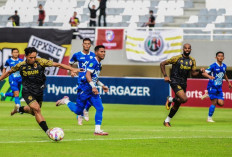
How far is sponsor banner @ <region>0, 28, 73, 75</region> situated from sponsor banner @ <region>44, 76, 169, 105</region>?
11.5ft

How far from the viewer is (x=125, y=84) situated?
96.9 feet

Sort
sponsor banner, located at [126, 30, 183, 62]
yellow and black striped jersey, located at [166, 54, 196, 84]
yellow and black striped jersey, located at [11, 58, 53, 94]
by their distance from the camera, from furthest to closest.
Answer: sponsor banner, located at [126, 30, 183, 62] → yellow and black striped jersey, located at [166, 54, 196, 84] → yellow and black striped jersey, located at [11, 58, 53, 94]

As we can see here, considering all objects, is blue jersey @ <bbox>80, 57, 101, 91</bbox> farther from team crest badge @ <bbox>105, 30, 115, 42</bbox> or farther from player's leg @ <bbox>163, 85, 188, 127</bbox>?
team crest badge @ <bbox>105, 30, 115, 42</bbox>

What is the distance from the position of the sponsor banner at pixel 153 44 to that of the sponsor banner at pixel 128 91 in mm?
3895

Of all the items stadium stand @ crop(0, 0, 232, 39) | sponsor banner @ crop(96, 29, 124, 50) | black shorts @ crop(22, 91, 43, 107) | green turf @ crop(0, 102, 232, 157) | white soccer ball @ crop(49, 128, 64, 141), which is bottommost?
green turf @ crop(0, 102, 232, 157)

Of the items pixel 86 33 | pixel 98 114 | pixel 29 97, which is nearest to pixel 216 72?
pixel 98 114

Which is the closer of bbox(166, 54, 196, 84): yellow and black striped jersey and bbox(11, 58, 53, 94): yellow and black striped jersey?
bbox(11, 58, 53, 94): yellow and black striped jersey

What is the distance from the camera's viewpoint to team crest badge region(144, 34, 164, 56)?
32844 mm

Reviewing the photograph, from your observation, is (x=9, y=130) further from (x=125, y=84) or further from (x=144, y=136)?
(x=125, y=84)

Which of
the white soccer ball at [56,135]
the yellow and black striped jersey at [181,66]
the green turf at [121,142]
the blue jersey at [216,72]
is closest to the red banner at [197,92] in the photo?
the blue jersey at [216,72]

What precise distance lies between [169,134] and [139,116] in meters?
7.50

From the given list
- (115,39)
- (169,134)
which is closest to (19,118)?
(169,134)

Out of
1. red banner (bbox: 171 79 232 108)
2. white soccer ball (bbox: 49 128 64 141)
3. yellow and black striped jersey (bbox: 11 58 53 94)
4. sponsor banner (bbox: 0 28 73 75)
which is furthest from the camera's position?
sponsor banner (bbox: 0 28 73 75)

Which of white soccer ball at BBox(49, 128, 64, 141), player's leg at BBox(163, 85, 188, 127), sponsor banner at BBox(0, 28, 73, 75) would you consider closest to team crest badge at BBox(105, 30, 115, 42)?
sponsor banner at BBox(0, 28, 73, 75)
